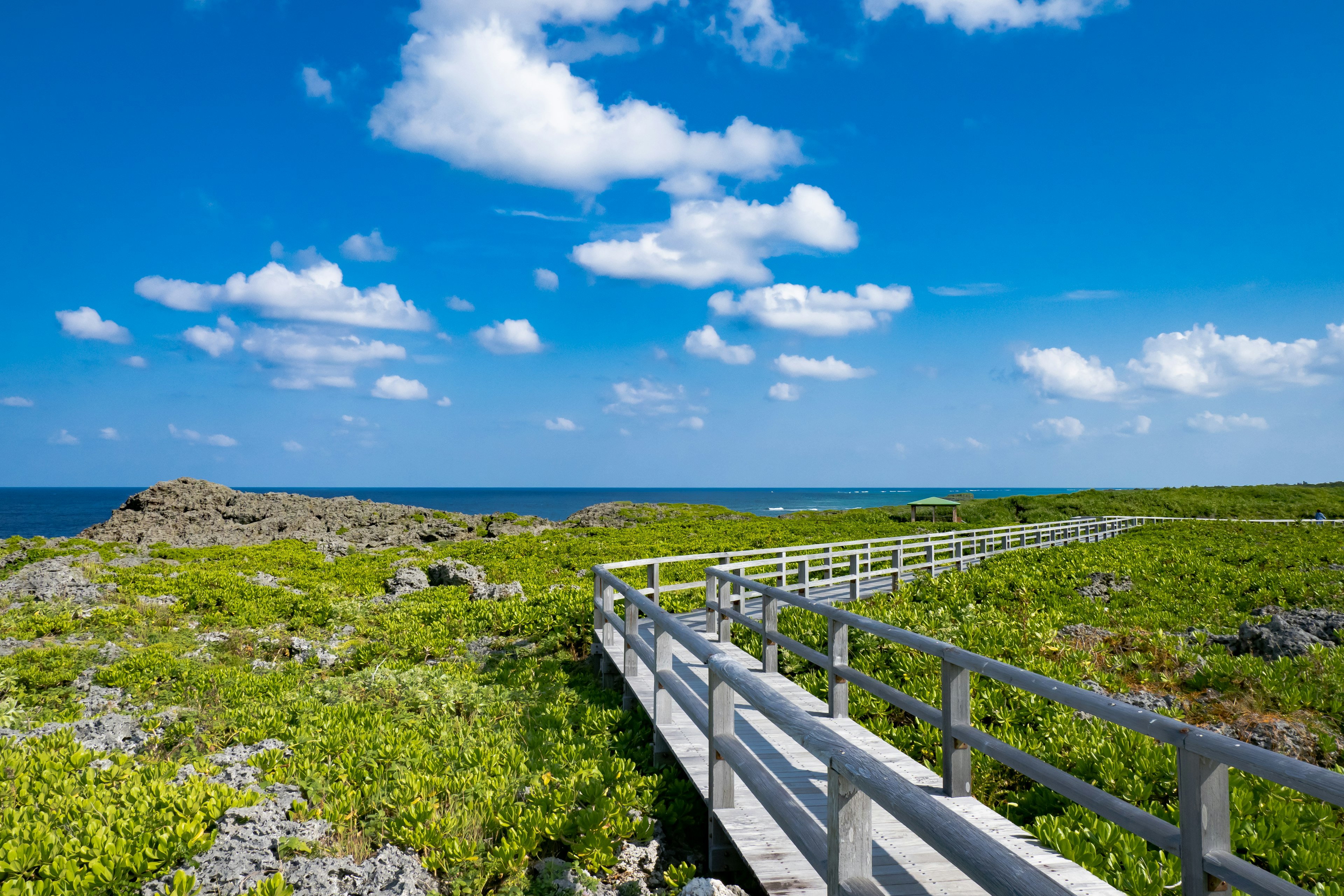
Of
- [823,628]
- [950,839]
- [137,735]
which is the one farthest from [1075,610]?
[137,735]

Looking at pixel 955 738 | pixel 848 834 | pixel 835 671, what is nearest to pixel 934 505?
pixel 835 671

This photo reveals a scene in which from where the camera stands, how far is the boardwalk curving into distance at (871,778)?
2.69 metres

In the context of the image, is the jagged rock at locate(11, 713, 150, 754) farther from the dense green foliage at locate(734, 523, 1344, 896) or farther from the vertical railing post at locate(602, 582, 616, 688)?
the dense green foliage at locate(734, 523, 1344, 896)

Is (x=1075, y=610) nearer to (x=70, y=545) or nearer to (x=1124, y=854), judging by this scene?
(x=1124, y=854)

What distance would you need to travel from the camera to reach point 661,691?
21.4 ft

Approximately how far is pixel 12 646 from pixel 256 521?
27.5 m

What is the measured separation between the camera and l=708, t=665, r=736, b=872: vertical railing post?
4629 millimetres

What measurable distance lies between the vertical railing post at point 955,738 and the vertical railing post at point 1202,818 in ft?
5.94

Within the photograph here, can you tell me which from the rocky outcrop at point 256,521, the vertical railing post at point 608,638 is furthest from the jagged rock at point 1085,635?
the rocky outcrop at point 256,521

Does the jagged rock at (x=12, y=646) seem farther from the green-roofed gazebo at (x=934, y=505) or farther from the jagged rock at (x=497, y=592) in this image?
the green-roofed gazebo at (x=934, y=505)

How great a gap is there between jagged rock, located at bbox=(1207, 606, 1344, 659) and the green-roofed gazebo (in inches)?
1282

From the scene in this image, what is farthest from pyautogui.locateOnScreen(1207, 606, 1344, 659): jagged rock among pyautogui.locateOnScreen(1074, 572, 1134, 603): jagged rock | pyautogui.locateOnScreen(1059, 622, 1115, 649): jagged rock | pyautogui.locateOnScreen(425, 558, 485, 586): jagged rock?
pyautogui.locateOnScreen(425, 558, 485, 586): jagged rock

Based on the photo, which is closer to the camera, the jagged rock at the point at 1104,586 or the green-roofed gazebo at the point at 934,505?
the jagged rock at the point at 1104,586

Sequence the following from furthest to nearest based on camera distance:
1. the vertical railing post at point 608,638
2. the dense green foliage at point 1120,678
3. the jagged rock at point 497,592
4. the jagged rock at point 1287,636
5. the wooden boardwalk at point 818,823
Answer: the jagged rock at point 497,592 < the vertical railing post at point 608,638 < the jagged rock at point 1287,636 < the dense green foliage at point 1120,678 < the wooden boardwalk at point 818,823
